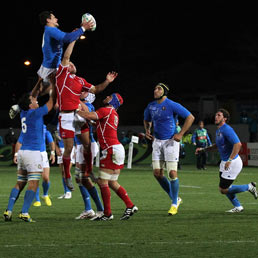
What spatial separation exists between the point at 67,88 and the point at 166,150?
9.71 ft

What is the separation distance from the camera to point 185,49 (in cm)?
6138

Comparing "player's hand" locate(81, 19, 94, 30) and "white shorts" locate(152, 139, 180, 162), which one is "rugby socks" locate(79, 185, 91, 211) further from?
"player's hand" locate(81, 19, 94, 30)

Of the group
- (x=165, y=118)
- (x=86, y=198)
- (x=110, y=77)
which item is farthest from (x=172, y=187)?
(x=110, y=77)

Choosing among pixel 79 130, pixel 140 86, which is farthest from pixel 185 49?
pixel 79 130

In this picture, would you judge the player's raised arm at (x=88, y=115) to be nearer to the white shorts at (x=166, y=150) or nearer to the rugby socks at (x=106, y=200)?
the rugby socks at (x=106, y=200)

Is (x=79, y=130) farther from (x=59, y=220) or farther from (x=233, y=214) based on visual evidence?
(x=233, y=214)

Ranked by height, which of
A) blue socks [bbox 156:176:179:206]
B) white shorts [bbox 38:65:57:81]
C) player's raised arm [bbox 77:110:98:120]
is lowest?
blue socks [bbox 156:176:179:206]

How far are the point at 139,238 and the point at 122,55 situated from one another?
48338 millimetres

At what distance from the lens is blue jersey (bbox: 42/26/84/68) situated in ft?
37.9

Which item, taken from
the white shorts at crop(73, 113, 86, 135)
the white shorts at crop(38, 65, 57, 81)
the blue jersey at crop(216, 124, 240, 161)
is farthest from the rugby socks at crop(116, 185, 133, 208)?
the white shorts at crop(38, 65, 57, 81)

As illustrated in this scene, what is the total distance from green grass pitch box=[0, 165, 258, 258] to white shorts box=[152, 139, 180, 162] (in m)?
1.10

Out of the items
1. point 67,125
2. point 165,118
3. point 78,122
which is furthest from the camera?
point 165,118

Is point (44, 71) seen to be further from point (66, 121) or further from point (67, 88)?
point (66, 121)

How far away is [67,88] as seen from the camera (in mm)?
12438
